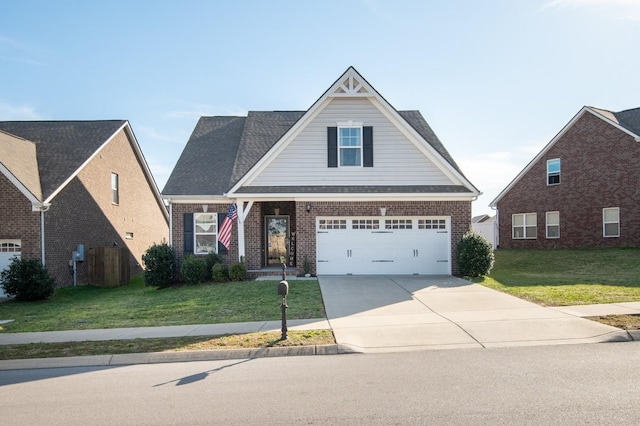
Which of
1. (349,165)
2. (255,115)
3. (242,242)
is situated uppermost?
(255,115)

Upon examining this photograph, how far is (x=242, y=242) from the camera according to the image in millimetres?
18797

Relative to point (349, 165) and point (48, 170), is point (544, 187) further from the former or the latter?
point (48, 170)

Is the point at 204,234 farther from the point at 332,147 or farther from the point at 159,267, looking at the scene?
the point at 332,147

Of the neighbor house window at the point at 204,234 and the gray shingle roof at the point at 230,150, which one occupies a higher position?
the gray shingle roof at the point at 230,150

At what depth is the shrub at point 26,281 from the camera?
17.5m

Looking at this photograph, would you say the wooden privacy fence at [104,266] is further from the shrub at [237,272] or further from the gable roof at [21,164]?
the shrub at [237,272]

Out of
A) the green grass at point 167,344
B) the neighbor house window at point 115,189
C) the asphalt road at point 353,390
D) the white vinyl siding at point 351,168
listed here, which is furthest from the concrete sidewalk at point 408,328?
the neighbor house window at point 115,189

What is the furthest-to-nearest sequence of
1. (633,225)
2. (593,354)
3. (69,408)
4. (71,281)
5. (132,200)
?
(132,200), (633,225), (71,281), (593,354), (69,408)

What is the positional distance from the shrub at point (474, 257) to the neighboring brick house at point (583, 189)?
11.1 m

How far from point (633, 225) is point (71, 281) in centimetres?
2586

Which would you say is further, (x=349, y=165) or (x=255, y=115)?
(x=255, y=115)

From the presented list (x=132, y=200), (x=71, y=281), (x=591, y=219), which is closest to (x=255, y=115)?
(x=132, y=200)

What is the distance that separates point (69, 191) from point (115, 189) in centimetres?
439

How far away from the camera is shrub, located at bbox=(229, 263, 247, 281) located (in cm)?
1789
